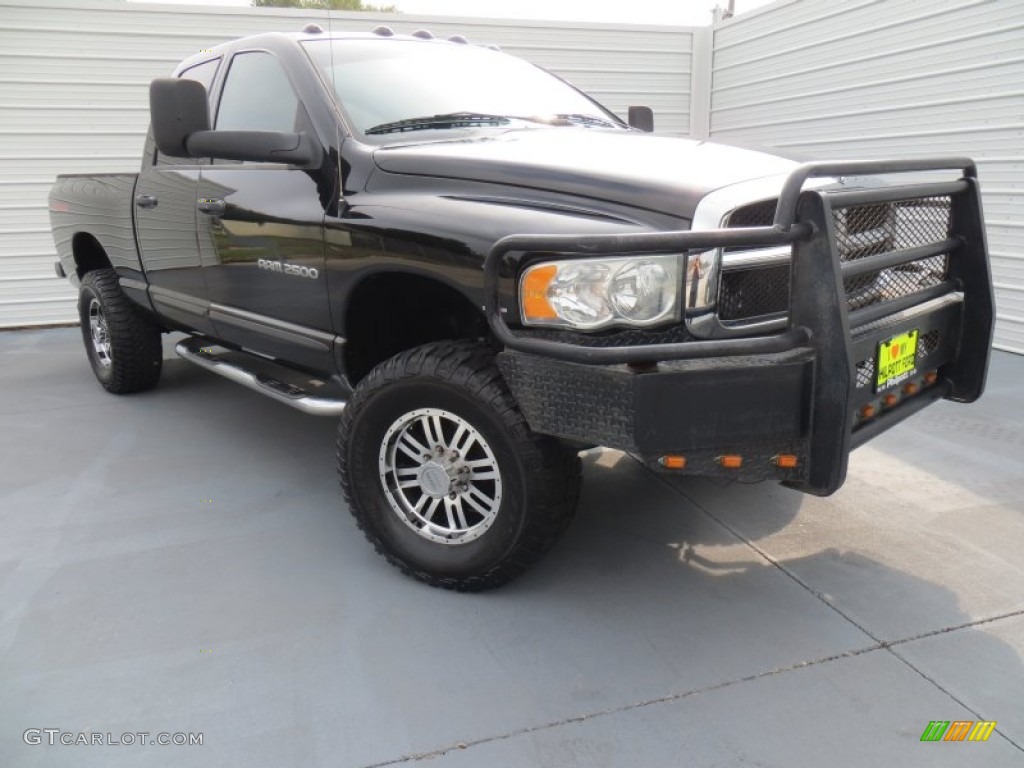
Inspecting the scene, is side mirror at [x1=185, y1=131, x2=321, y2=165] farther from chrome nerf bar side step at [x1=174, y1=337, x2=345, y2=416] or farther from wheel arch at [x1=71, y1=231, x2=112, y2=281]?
wheel arch at [x1=71, y1=231, x2=112, y2=281]

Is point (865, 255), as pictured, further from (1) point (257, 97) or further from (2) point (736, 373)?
(1) point (257, 97)

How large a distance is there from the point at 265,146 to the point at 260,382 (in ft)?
3.53

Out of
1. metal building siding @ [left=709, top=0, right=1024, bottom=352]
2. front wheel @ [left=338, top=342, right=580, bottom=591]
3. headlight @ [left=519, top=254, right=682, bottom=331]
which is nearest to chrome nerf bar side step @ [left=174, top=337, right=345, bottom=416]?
front wheel @ [left=338, top=342, right=580, bottom=591]

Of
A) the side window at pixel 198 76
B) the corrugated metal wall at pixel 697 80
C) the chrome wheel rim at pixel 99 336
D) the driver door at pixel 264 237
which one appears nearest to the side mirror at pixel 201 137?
the driver door at pixel 264 237

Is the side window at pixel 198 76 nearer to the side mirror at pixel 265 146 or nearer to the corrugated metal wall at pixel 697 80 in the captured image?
the side mirror at pixel 265 146

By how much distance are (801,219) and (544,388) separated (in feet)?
2.59

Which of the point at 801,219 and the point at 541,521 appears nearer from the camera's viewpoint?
the point at 801,219

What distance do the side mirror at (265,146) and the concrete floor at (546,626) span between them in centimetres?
146

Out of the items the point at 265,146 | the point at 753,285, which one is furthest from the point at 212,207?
the point at 753,285

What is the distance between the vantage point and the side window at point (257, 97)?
3367mm

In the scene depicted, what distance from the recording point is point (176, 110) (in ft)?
10.3

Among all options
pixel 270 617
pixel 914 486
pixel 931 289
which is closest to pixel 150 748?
pixel 270 617

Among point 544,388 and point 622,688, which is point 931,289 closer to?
point 544,388

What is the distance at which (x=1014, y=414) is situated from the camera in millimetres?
4531
